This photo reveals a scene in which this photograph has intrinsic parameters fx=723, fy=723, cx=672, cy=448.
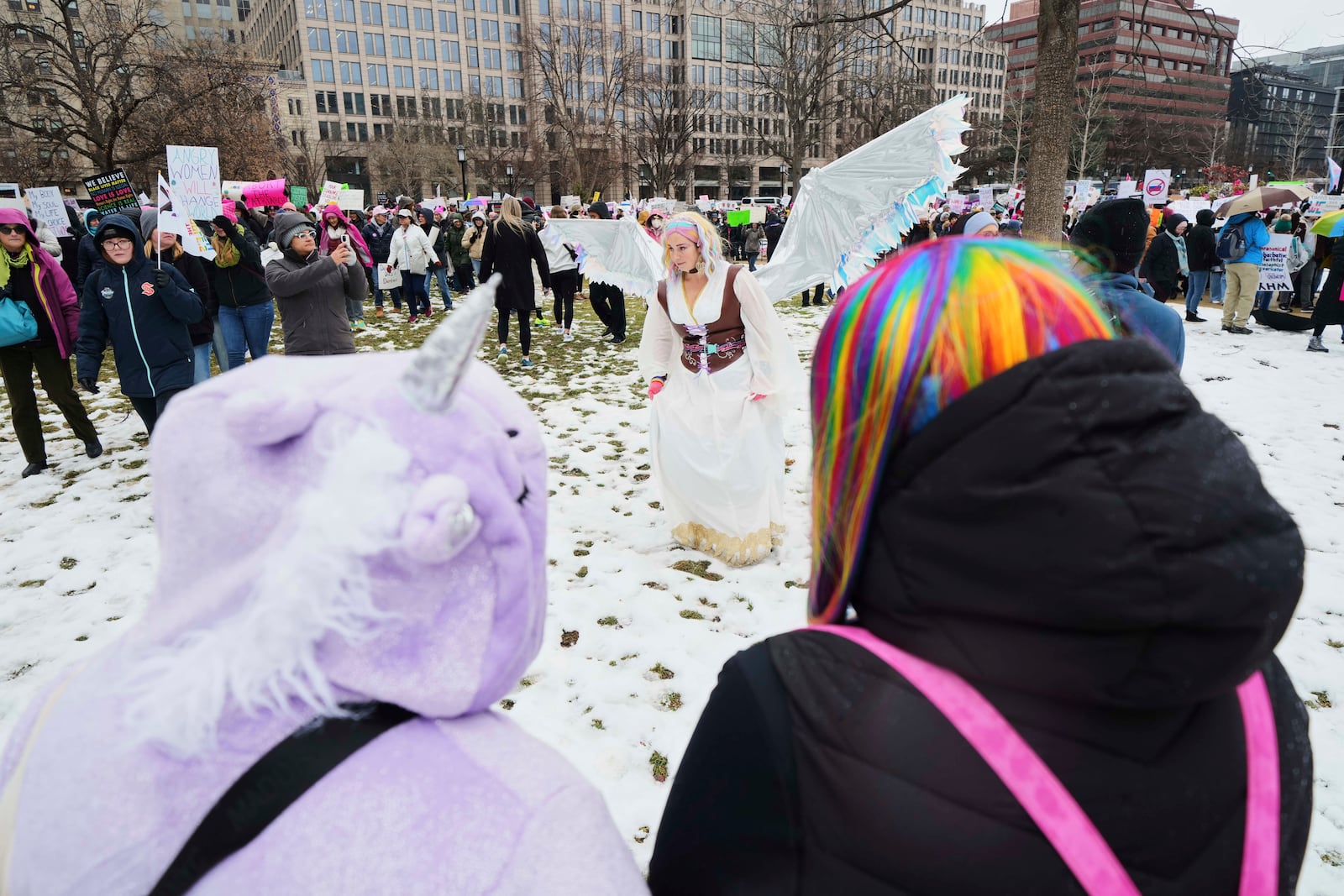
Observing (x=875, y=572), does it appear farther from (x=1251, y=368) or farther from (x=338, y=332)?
(x=1251, y=368)

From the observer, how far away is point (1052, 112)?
679 cm

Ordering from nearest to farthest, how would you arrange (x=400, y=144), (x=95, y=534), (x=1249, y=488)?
(x=1249, y=488) < (x=95, y=534) < (x=400, y=144)

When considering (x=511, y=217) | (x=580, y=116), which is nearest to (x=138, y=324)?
(x=511, y=217)

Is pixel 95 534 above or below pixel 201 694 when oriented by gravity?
below

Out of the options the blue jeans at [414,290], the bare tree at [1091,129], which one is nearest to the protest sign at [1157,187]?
the blue jeans at [414,290]

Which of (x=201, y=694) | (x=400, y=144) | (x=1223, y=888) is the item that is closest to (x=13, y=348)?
(x=201, y=694)

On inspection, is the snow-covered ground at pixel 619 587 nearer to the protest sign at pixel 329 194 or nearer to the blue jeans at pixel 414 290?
the blue jeans at pixel 414 290

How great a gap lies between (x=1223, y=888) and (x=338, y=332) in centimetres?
615

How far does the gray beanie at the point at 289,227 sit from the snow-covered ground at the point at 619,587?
2125 mm

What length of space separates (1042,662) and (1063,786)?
0.13m

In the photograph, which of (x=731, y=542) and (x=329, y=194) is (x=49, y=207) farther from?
(x=731, y=542)

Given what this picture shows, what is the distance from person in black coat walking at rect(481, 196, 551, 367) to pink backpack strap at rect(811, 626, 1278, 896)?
8.73 metres

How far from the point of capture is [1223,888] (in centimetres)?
74

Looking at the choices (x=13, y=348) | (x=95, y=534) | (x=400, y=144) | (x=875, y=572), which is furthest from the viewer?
(x=400, y=144)
